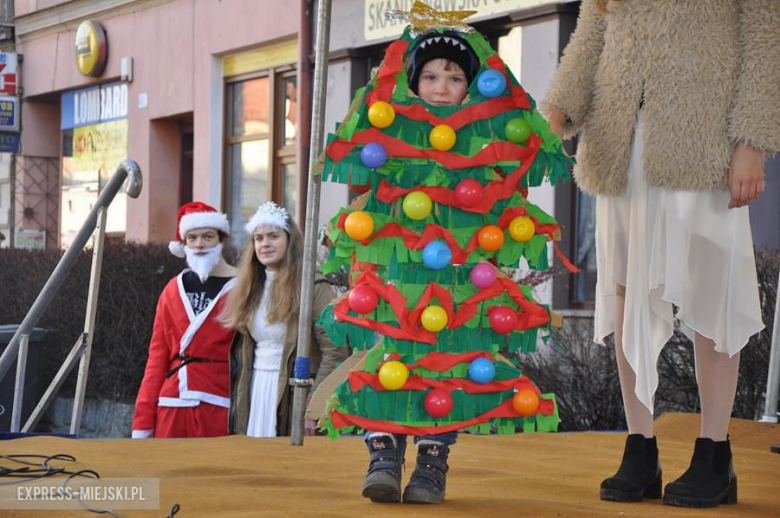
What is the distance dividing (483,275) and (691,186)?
2.15ft

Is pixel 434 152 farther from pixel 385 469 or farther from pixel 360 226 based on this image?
pixel 385 469

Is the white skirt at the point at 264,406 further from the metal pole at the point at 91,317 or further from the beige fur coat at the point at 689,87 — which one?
the beige fur coat at the point at 689,87

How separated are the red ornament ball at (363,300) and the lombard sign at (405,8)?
7575mm

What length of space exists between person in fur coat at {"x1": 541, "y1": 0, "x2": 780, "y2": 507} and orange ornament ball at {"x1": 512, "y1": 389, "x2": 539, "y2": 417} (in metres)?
0.32

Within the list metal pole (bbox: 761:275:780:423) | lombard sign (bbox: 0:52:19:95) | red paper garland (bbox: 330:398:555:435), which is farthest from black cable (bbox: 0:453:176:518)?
lombard sign (bbox: 0:52:19:95)

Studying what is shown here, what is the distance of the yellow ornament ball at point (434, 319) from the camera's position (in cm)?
382

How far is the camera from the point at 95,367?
1087cm

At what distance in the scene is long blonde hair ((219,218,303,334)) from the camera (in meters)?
6.05

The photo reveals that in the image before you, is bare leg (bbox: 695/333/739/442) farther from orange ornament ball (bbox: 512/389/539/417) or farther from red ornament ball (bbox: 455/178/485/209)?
red ornament ball (bbox: 455/178/485/209)

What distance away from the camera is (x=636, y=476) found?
4020 mm

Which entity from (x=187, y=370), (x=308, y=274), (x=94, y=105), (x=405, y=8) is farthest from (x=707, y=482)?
(x=94, y=105)

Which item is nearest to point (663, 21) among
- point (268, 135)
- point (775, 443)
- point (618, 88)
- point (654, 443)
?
point (618, 88)

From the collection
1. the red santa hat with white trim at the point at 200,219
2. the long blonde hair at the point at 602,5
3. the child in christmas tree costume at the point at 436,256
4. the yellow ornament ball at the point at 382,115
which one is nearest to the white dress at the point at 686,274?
the child in christmas tree costume at the point at 436,256

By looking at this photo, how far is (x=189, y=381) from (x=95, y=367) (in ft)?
15.9
